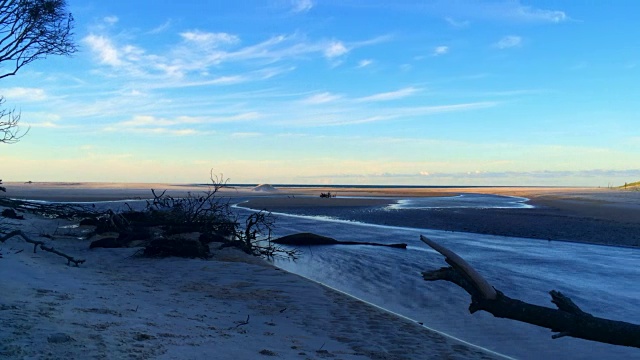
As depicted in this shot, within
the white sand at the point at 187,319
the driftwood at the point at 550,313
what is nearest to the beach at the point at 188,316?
the white sand at the point at 187,319

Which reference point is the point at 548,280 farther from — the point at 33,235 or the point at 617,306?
the point at 33,235

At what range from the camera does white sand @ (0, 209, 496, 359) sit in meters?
4.34

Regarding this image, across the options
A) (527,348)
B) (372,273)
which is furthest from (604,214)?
(527,348)

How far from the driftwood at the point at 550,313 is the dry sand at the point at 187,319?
A: 2.32 metres

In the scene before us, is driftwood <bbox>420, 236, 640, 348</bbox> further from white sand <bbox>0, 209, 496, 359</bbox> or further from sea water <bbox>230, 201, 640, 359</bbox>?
sea water <bbox>230, 201, 640, 359</bbox>

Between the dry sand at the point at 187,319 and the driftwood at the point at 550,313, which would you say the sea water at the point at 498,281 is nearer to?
the dry sand at the point at 187,319

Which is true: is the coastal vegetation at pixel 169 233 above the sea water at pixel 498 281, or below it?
above

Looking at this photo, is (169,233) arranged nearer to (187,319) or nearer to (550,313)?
(187,319)

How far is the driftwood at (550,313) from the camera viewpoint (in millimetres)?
2852

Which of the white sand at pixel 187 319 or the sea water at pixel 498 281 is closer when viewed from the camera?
the white sand at pixel 187 319

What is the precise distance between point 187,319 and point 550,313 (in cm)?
410

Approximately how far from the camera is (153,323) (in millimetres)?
5262

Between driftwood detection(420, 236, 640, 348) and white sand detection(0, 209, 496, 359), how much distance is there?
231 cm

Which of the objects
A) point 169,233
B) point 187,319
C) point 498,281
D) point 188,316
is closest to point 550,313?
point 187,319
